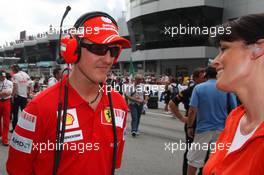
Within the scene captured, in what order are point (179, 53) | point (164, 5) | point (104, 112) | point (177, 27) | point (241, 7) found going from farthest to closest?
point (164, 5) → point (179, 53) → point (177, 27) → point (241, 7) → point (104, 112)

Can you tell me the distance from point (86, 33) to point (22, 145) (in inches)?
29.9

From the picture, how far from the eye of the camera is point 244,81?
1.94 m

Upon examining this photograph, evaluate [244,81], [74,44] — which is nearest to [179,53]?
[74,44]

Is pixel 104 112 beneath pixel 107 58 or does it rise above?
beneath

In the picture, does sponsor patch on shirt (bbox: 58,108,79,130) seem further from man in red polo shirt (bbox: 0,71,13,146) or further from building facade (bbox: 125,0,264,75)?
building facade (bbox: 125,0,264,75)

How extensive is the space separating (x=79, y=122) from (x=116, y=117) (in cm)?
29

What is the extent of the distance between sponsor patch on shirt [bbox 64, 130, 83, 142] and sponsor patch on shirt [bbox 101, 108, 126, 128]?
0.17 metres

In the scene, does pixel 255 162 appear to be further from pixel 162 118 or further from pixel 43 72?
pixel 43 72

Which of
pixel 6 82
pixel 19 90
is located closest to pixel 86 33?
pixel 6 82

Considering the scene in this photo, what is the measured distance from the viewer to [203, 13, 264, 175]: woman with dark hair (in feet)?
6.00

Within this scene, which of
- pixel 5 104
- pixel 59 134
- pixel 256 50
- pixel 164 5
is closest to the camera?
pixel 256 50

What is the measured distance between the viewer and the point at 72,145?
230 cm

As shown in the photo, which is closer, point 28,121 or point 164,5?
point 28,121

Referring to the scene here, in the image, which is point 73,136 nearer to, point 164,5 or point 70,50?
point 70,50
